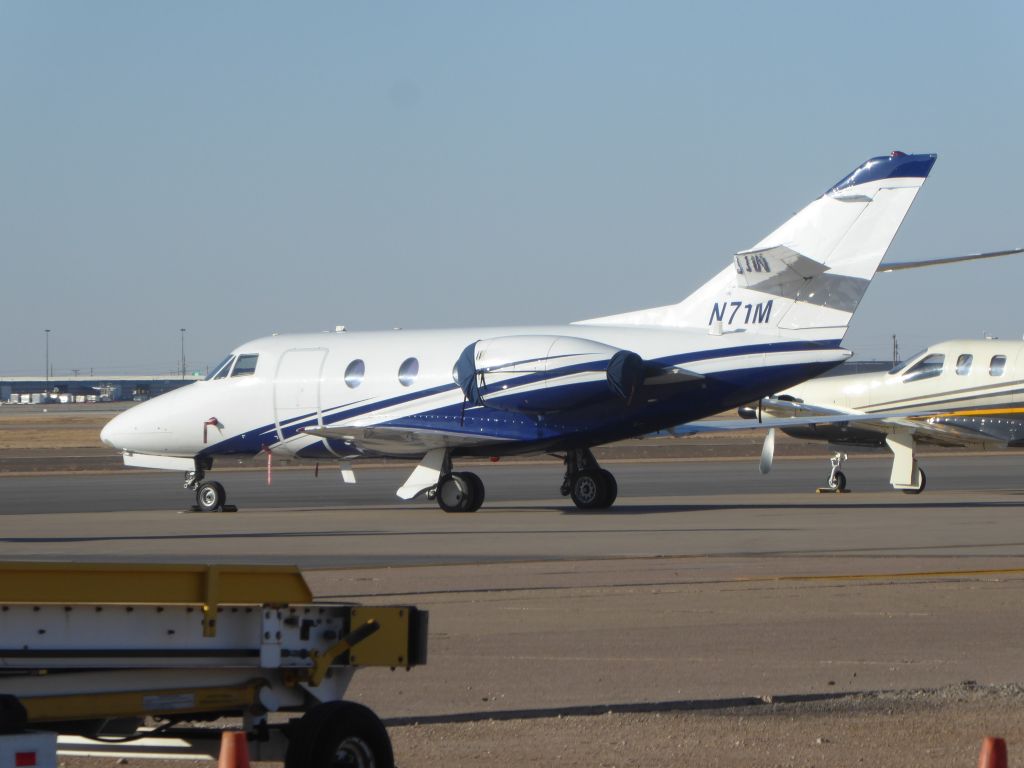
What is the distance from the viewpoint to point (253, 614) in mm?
6258

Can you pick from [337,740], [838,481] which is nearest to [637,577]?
[337,740]

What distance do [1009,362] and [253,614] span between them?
25.0m

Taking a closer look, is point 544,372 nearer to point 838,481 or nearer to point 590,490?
point 590,490

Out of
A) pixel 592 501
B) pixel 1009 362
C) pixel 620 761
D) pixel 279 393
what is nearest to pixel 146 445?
pixel 279 393

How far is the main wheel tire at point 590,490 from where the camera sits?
1056 inches

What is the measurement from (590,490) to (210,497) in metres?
7.00

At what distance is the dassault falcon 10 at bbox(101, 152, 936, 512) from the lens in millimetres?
24250

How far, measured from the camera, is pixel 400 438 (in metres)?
26.6

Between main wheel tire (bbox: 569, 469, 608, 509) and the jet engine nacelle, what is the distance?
2.11 meters

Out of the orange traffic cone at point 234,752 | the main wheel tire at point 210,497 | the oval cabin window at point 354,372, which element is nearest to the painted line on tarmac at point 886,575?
the orange traffic cone at point 234,752

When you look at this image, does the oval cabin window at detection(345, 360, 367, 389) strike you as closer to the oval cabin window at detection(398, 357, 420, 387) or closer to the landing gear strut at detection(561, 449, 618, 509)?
the oval cabin window at detection(398, 357, 420, 387)

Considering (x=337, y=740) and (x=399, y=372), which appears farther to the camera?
(x=399, y=372)

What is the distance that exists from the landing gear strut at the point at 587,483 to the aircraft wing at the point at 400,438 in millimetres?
1798

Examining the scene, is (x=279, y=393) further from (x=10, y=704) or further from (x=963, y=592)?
(x=10, y=704)
